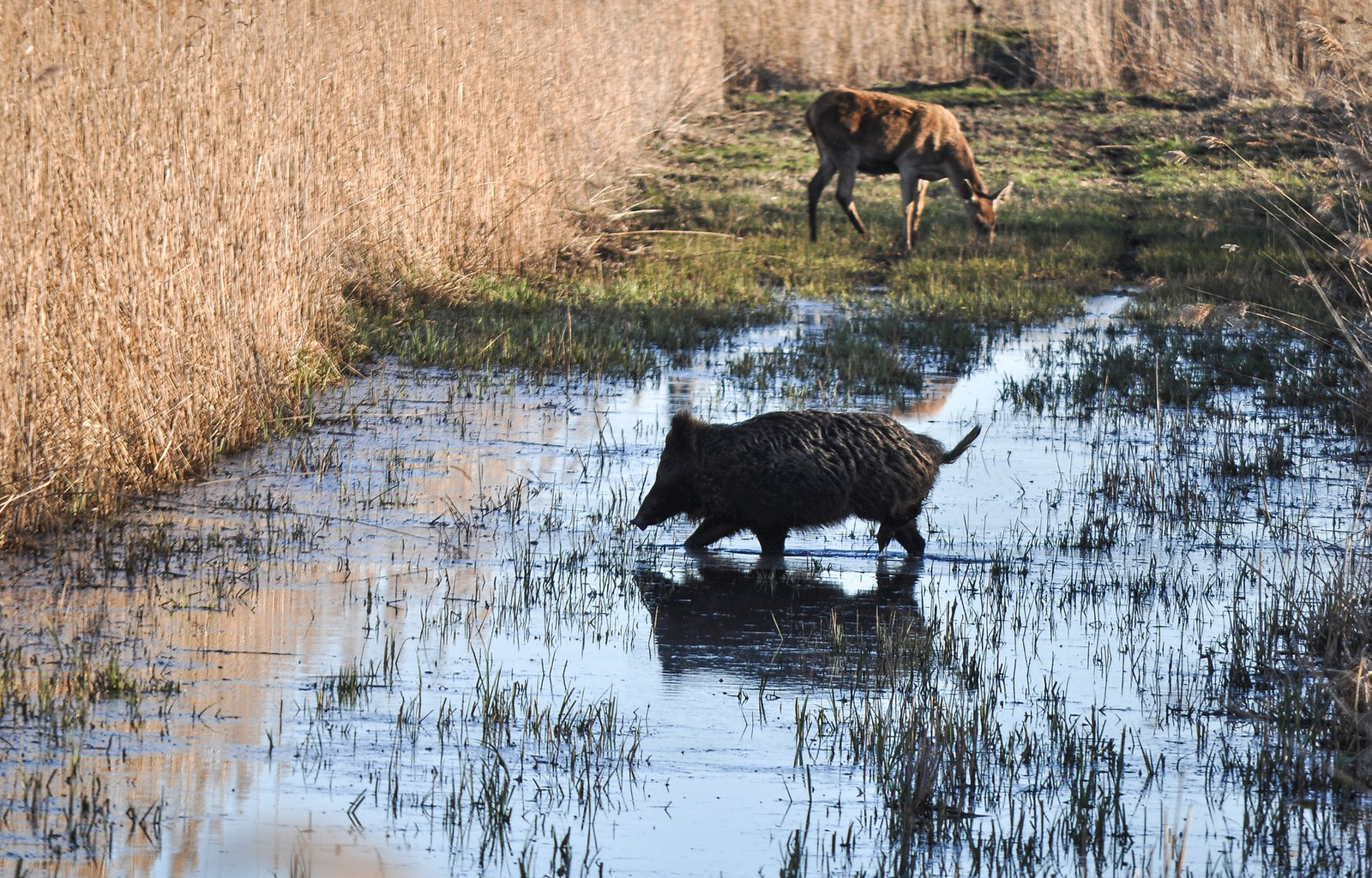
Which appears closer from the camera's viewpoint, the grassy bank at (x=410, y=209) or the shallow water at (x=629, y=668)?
the shallow water at (x=629, y=668)

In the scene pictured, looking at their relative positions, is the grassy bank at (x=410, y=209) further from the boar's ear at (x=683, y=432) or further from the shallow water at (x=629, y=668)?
the boar's ear at (x=683, y=432)

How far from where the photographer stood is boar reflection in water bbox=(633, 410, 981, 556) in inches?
282

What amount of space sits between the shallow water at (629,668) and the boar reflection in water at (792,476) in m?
0.19

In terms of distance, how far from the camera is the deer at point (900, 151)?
1767 centimetres

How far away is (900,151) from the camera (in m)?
17.8

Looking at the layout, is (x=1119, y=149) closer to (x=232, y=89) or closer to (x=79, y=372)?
(x=232, y=89)

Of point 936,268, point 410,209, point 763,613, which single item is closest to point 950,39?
point 936,268

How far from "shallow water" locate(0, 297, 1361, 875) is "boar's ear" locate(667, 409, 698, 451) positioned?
49 cm

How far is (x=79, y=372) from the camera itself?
7062 millimetres

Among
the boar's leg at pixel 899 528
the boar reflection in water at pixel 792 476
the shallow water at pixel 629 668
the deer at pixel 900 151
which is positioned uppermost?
the deer at pixel 900 151

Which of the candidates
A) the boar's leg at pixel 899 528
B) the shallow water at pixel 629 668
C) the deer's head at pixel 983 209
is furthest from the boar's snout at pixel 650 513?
the deer's head at pixel 983 209

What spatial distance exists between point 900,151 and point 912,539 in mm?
11160

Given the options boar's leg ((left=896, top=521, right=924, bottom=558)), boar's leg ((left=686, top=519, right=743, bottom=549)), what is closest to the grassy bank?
boar's leg ((left=896, top=521, right=924, bottom=558))

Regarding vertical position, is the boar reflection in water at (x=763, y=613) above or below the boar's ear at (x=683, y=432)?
below
